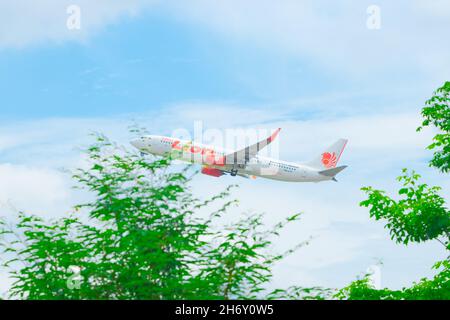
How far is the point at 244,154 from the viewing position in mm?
85312

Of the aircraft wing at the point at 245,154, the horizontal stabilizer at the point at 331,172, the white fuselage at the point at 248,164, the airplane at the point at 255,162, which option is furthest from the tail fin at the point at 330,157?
the aircraft wing at the point at 245,154

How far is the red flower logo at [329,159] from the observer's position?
321 feet

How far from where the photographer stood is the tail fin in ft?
318

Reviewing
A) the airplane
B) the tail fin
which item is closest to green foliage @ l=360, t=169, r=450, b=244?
the airplane

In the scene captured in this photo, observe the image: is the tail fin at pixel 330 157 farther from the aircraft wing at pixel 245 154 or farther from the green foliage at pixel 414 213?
the green foliage at pixel 414 213

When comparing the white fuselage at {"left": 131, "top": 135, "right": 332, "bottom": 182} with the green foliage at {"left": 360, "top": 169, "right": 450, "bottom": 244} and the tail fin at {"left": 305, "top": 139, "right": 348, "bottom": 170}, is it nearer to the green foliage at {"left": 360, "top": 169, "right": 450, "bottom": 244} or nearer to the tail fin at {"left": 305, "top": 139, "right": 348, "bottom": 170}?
the tail fin at {"left": 305, "top": 139, "right": 348, "bottom": 170}

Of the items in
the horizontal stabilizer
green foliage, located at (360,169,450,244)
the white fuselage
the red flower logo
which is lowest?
green foliage, located at (360,169,450,244)

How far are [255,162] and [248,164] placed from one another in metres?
1.94

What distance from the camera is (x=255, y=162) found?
89625 mm

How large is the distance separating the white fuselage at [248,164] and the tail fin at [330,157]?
1.83 m

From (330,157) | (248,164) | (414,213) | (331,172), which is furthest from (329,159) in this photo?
(414,213)

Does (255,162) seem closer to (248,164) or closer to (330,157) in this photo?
(248,164)

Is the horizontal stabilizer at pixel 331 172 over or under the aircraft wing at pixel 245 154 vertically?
under
